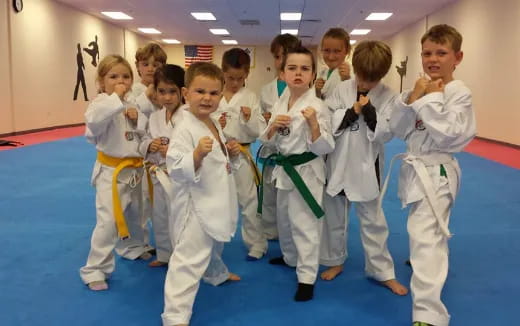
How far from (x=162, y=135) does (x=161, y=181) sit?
261 mm

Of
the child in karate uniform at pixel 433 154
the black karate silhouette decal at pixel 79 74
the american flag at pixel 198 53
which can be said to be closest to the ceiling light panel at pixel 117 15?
the black karate silhouette decal at pixel 79 74

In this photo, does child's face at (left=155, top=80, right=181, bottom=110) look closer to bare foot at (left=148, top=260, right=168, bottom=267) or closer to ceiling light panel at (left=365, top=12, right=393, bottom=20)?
bare foot at (left=148, top=260, right=168, bottom=267)

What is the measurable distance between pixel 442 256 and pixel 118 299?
1.57 meters

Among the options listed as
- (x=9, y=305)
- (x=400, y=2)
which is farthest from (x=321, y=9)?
(x=9, y=305)

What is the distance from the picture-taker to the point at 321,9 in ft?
39.8

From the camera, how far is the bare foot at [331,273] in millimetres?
2507

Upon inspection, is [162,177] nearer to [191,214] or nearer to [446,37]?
[191,214]

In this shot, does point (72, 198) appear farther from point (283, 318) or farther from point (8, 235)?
point (283, 318)

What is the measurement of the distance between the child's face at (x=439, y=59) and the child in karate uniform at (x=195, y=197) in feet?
3.17

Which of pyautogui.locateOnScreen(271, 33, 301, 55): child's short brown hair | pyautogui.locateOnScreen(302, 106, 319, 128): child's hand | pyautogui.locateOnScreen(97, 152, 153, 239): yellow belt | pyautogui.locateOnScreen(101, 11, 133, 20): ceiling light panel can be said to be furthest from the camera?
pyautogui.locateOnScreen(101, 11, 133, 20): ceiling light panel

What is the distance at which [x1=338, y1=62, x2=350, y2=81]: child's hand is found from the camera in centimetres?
269

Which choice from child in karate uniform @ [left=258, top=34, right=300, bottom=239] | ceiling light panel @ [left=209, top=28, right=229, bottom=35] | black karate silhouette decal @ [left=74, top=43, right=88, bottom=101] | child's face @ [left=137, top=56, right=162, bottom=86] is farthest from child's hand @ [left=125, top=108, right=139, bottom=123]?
ceiling light panel @ [left=209, top=28, right=229, bottom=35]

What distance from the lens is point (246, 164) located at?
9.46 ft

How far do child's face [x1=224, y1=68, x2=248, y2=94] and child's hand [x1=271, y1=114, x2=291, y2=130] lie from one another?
2.22ft
